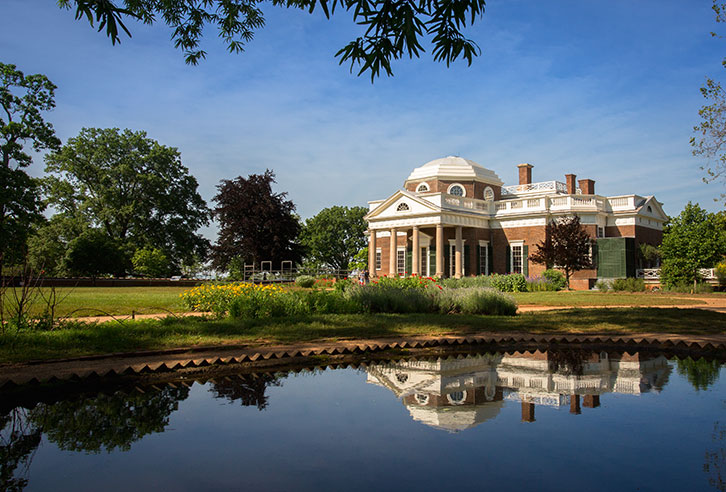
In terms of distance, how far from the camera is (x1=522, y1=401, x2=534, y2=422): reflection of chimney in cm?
478

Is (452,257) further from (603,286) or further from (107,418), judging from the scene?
(107,418)

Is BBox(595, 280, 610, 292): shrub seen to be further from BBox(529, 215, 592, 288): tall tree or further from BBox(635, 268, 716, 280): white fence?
BBox(635, 268, 716, 280): white fence

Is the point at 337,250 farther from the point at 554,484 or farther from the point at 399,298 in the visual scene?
the point at 554,484

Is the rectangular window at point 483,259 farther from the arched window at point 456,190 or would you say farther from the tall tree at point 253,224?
the tall tree at point 253,224

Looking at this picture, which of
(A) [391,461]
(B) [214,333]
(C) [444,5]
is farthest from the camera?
(B) [214,333]

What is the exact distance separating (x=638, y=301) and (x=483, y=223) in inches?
740

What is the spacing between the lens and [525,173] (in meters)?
44.0

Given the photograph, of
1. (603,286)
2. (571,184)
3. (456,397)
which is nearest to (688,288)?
(603,286)

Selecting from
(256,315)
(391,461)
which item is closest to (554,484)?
(391,461)

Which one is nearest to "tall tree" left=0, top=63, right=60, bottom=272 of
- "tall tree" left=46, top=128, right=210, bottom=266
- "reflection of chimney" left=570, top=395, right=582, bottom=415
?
"tall tree" left=46, top=128, right=210, bottom=266

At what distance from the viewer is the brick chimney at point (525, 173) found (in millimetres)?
43844

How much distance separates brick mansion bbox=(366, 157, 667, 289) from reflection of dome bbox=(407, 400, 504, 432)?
98.5 ft

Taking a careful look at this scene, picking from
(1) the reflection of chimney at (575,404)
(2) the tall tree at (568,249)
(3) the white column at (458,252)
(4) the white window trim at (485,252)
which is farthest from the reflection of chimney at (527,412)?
(4) the white window trim at (485,252)

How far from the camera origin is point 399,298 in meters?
13.9
